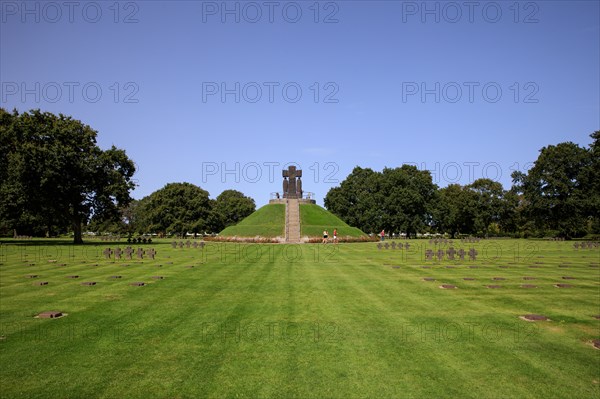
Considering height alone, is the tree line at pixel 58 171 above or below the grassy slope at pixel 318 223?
above

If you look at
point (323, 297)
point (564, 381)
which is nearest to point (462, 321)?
point (564, 381)

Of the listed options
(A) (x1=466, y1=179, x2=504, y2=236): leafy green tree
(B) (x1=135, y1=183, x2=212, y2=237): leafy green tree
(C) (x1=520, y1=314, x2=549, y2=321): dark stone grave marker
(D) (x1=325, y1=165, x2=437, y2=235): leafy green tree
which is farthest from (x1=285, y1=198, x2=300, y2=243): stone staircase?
(A) (x1=466, y1=179, x2=504, y2=236): leafy green tree

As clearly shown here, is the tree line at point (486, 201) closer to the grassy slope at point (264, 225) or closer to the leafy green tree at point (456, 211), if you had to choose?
the leafy green tree at point (456, 211)

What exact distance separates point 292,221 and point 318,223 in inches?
180

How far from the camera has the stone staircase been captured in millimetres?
61906

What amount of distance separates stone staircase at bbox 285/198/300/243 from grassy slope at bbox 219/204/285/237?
0.82 m

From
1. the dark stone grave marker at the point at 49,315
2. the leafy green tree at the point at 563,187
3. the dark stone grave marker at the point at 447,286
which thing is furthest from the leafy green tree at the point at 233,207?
the dark stone grave marker at the point at 49,315

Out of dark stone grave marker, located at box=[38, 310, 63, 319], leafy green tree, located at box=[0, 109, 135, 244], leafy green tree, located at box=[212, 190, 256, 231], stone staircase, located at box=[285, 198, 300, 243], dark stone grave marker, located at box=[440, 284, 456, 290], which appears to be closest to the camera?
dark stone grave marker, located at box=[38, 310, 63, 319]

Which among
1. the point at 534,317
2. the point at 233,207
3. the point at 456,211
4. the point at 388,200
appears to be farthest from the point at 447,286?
the point at 233,207

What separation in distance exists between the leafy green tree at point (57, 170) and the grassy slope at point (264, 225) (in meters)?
18.0

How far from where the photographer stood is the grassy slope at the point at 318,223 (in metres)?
64.6

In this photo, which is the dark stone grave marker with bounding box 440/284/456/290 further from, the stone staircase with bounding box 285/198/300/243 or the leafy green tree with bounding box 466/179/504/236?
the leafy green tree with bounding box 466/179/504/236

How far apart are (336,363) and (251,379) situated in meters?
1.81

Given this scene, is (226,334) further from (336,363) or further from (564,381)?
(564,381)
